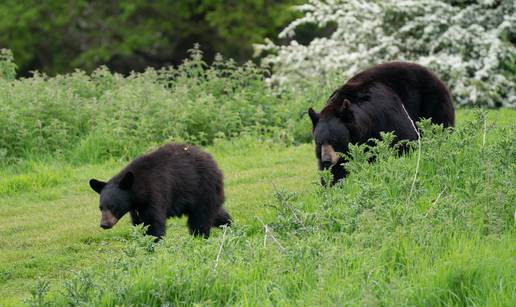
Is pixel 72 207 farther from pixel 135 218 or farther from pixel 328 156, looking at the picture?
pixel 328 156

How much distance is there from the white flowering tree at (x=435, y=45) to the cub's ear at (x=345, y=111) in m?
5.87

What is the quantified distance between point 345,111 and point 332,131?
0.80 ft

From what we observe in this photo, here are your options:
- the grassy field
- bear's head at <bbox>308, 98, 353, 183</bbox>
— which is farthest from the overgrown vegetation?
bear's head at <bbox>308, 98, 353, 183</bbox>

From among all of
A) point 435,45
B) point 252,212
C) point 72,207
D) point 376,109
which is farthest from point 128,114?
point 435,45

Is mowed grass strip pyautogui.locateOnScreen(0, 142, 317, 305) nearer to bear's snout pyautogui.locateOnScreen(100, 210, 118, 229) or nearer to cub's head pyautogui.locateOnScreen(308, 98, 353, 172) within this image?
bear's snout pyautogui.locateOnScreen(100, 210, 118, 229)

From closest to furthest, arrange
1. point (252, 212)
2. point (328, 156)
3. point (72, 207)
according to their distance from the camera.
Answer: point (328, 156)
point (252, 212)
point (72, 207)

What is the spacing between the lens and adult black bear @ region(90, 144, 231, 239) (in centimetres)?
768

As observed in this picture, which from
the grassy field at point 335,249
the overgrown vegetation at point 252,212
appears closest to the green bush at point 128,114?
the overgrown vegetation at point 252,212

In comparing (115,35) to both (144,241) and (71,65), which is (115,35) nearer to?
(71,65)

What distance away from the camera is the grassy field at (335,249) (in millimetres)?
5457

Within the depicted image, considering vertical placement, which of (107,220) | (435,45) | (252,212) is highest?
(435,45)

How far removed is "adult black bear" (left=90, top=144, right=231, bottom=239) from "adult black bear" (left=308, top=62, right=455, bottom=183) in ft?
3.72

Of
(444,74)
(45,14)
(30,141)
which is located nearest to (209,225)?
(30,141)

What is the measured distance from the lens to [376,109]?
29.8 feet
